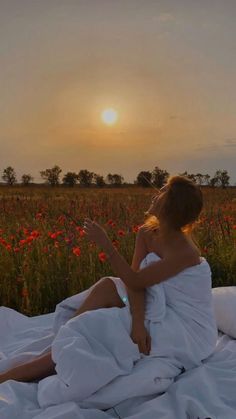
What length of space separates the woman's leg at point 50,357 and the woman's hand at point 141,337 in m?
0.23

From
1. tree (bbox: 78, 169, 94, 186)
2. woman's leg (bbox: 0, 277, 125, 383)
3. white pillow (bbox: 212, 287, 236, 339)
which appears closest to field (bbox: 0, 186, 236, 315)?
white pillow (bbox: 212, 287, 236, 339)

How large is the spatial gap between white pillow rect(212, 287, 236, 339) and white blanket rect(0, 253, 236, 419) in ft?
1.53

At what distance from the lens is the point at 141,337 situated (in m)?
2.78

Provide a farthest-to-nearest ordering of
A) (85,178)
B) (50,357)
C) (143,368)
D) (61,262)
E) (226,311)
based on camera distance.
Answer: (85,178)
(61,262)
(226,311)
(50,357)
(143,368)

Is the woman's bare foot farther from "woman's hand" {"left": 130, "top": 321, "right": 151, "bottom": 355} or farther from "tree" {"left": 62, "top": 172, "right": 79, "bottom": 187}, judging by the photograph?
"tree" {"left": 62, "top": 172, "right": 79, "bottom": 187}

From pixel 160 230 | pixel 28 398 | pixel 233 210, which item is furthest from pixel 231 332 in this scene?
pixel 233 210

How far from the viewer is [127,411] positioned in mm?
2594

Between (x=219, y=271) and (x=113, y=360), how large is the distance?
2372 mm

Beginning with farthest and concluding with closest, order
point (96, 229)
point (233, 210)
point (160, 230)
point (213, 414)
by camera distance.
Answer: point (233, 210), point (160, 230), point (96, 229), point (213, 414)

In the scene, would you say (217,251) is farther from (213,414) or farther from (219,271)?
(213,414)

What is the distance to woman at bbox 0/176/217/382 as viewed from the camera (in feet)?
9.25

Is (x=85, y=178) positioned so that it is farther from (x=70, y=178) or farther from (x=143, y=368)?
(x=143, y=368)

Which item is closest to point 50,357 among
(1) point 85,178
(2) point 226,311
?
(2) point 226,311

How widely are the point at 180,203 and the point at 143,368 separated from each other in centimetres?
83
